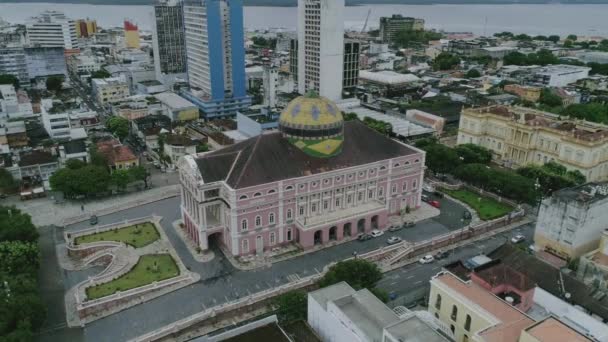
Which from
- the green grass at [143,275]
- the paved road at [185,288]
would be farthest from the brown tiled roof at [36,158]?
the green grass at [143,275]

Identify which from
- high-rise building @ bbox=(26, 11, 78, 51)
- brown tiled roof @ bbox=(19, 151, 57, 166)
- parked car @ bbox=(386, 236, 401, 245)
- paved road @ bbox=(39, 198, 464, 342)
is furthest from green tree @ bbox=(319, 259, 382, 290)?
high-rise building @ bbox=(26, 11, 78, 51)

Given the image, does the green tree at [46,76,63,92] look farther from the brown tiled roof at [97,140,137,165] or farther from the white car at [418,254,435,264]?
A: the white car at [418,254,435,264]

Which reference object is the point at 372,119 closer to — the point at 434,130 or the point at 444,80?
the point at 434,130

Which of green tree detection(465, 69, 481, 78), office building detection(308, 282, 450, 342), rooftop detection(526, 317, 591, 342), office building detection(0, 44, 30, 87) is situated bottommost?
office building detection(308, 282, 450, 342)

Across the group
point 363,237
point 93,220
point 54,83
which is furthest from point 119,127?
point 363,237

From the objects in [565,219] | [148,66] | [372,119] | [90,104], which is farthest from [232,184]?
[148,66]

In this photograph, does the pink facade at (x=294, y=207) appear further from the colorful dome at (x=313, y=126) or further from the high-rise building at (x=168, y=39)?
the high-rise building at (x=168, y=39)
